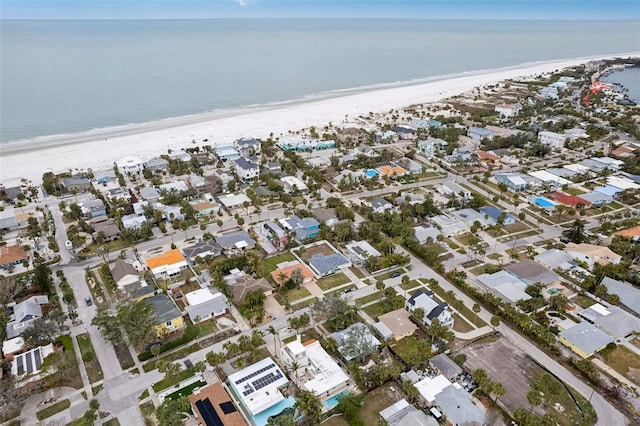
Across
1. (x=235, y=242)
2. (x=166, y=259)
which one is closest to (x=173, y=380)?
(x=166, y=259)

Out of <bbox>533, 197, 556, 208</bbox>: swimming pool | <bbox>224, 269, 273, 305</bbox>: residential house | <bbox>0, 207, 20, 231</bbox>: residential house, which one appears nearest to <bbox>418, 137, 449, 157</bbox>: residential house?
<bbox>533, 197, 556, 208</bbox>: swimming pool

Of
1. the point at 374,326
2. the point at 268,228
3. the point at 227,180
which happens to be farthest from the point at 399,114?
the point at 374,326

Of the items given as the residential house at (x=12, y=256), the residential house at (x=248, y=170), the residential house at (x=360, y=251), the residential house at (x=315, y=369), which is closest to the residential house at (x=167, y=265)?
the residential house at (x=12, y=256)

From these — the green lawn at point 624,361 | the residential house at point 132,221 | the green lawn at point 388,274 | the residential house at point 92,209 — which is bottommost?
the green lawn at point 624,361

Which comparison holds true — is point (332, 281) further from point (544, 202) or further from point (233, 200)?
point (544, 202)

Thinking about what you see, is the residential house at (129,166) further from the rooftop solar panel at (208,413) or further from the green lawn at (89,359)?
the rooftop solar panel at (208,413)

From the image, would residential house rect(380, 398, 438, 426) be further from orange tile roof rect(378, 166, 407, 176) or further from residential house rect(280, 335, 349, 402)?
orange tile roof rect(378, 166, 407, 176)
